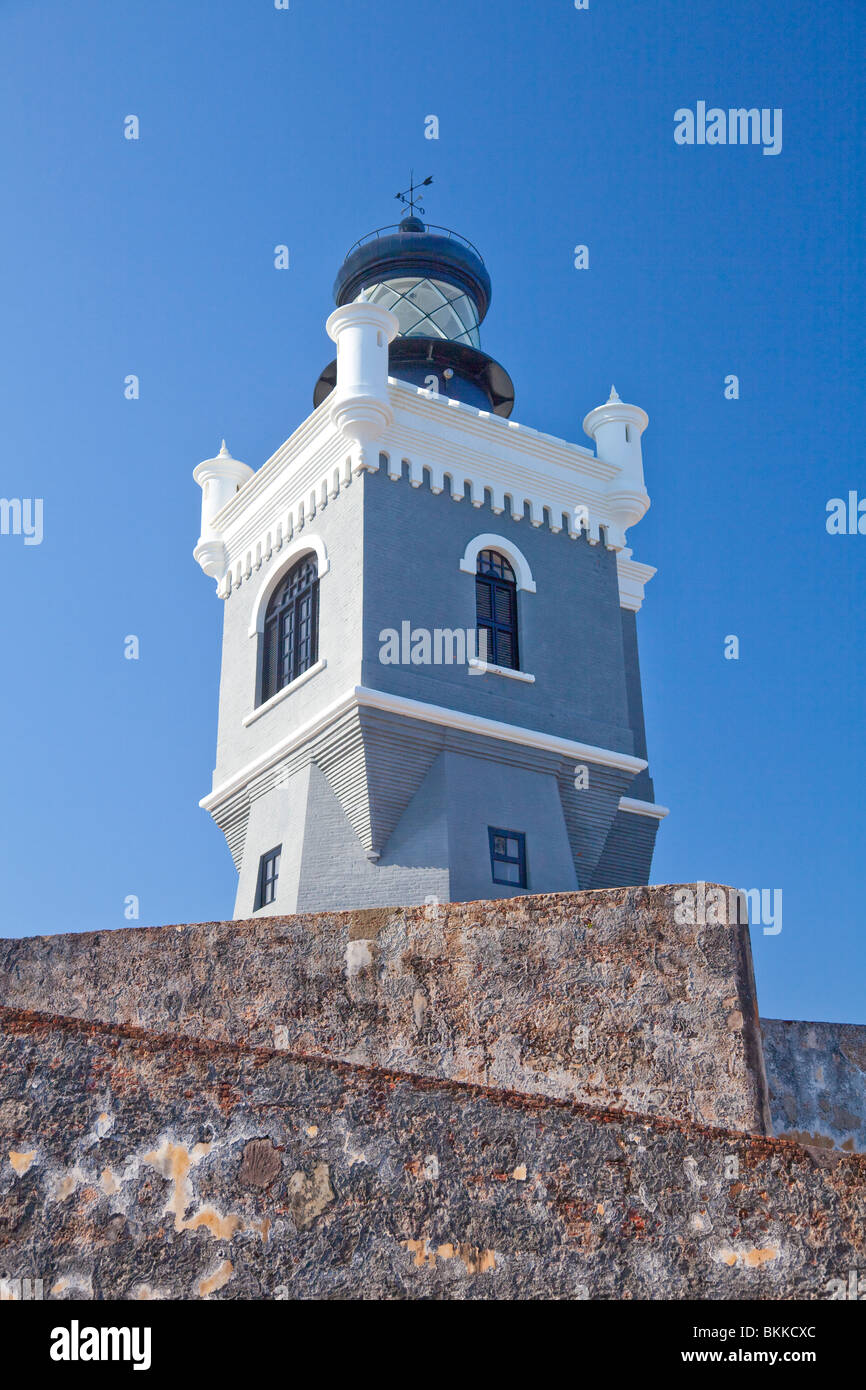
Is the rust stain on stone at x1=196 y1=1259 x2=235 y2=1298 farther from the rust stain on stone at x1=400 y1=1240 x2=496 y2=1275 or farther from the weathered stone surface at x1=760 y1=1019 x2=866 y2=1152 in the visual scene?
the weathered stone surface at x1=760 y1=1019 x2=866 y2=1152

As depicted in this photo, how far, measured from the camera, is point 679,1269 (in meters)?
4.79

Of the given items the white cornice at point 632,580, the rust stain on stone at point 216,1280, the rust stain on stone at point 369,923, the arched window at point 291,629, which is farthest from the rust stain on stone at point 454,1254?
the white cornice at point 632,580

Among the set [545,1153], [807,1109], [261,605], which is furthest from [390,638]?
[545,1153]

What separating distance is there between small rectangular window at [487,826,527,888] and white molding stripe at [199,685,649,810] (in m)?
1.29

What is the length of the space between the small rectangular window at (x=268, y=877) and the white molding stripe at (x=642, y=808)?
522 cm

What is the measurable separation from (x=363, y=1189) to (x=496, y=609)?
14.2 m

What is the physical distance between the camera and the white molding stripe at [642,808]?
761 inches

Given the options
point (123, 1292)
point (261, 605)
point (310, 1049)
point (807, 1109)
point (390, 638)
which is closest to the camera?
point (123, 1292)

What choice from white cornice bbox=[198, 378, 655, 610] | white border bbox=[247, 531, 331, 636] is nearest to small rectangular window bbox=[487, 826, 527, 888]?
white border bbox=[247, 531, 331, 636]

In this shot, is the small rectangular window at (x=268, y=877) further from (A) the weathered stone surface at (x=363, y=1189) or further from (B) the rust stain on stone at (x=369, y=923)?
(A) the weathered stone surface at (x=363, y=1189)

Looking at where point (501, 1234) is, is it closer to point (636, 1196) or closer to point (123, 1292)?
point (636, 1196)

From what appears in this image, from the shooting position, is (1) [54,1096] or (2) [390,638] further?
(2) [390,638]

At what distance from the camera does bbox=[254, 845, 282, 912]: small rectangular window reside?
17594 millimetres

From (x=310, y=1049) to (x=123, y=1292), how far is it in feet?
10.6
